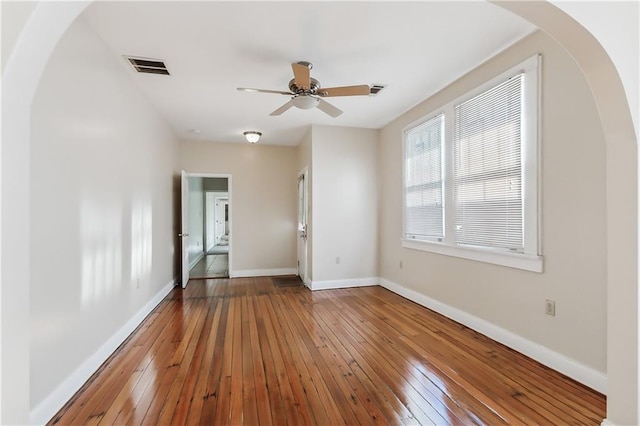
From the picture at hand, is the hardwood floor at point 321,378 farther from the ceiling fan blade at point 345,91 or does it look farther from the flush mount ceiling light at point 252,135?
the flush mount ceiling light at point 252,135

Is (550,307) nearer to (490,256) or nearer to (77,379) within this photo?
(490,256)

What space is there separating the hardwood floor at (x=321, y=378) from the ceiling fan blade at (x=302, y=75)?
7.98 feet

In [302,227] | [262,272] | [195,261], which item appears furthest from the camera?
[195,261]

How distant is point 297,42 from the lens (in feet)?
8.34

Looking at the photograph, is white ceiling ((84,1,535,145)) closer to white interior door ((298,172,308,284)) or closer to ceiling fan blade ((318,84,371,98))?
ceiling fan blade ((318,84,371,98))

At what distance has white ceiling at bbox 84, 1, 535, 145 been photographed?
7.06 feet

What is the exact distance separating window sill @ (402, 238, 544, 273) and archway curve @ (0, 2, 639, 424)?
0.91 meters

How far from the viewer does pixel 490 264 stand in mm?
2877

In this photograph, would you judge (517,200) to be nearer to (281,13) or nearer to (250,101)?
(281,13)

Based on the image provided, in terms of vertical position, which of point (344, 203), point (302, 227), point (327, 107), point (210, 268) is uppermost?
point (327, 107)

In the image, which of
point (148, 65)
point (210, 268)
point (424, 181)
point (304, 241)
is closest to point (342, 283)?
point (304, 241)

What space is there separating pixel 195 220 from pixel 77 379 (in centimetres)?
610

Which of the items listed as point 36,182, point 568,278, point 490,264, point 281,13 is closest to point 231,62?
point 281,13

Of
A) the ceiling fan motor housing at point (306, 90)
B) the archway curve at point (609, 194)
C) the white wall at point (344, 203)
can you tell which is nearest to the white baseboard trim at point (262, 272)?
the white wall at point (344, 203)
